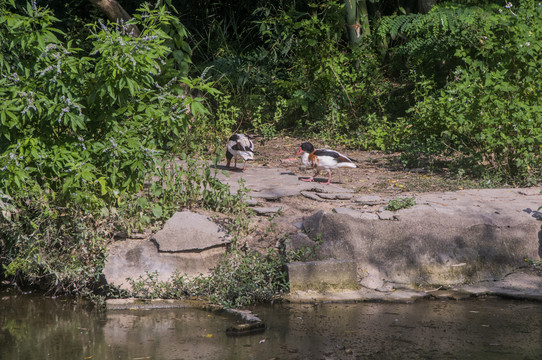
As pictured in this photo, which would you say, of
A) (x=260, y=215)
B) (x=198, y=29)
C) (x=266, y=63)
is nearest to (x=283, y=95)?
(x=266, y=63)

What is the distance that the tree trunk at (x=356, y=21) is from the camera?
10.8 m

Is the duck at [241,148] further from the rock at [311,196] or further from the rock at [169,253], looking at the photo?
the rock at [169,253]

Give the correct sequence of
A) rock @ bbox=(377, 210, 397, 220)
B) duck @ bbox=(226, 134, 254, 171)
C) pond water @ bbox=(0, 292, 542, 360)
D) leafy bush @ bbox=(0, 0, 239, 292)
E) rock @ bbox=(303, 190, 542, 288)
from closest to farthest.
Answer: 1. pond water @ bbox=(0, 292, 542, 360)
2. leafy bush @ bbox=(0, 0, 239, 292)
3. rock @ bbox=(303, 190, 542, 288)
4. rock @ bbox=(377, 210, 397, 220)
5. duck @ bbox=(226, 134, 254, 171)

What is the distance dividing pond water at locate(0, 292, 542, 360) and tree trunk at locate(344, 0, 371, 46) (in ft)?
22.1

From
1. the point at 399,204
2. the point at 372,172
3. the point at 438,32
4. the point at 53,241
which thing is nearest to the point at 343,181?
the point at 372,172

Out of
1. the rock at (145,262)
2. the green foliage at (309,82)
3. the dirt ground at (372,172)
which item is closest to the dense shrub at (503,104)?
the dirt ground at (372,172)

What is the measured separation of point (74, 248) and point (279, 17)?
6.90 metres

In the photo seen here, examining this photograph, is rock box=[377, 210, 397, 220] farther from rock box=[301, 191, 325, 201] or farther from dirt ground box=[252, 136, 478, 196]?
dirt ground box=[252, 136, 478, 196]

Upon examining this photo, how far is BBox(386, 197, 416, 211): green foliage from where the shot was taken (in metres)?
5.89

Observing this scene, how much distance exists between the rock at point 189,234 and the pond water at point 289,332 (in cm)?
67

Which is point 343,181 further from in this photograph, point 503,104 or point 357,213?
point 503,104

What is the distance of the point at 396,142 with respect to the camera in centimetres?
924

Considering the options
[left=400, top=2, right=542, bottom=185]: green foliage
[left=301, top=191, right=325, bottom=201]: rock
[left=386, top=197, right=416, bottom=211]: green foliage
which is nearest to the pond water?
[left=386, top=197, right=416, bottom=211]: green foliage

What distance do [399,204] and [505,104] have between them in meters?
2.26
